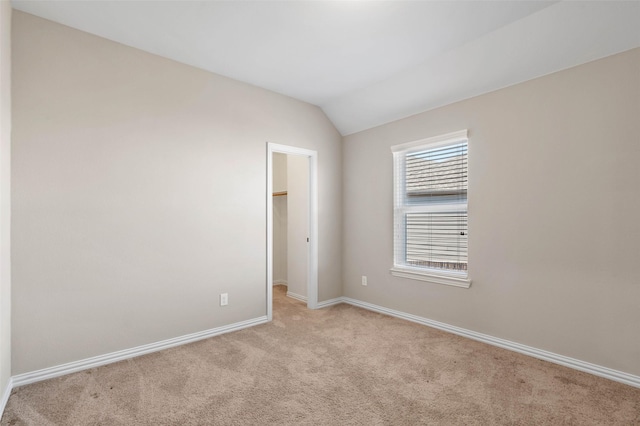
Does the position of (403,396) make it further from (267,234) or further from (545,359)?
(267,234)

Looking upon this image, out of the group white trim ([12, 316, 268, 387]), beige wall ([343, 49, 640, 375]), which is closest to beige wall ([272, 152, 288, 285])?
white trim ([12, 316, 268, 387])

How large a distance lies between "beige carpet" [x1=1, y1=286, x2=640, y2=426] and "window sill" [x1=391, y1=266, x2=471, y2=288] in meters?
0.55

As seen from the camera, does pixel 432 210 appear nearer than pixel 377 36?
No

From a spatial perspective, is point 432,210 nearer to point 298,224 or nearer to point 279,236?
point 298,224

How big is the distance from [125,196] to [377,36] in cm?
247

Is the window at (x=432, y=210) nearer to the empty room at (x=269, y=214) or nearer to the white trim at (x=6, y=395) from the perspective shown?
the empty room at (x=269, y=214)

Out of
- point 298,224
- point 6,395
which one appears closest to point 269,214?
point 298,224

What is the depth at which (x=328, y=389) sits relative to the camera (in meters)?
2.16

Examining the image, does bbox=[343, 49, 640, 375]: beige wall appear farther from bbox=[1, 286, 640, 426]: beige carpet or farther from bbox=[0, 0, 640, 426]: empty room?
bbox=[1, 286, 640, 426]: beige carpet

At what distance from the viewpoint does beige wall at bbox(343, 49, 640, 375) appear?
226 cm

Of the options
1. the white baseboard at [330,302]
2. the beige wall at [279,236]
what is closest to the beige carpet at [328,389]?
the white baseboard at [330,302]

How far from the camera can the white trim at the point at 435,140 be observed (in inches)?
124

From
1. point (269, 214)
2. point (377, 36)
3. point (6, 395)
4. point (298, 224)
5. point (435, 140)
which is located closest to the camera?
point (6, 395)

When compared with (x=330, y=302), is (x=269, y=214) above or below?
above
